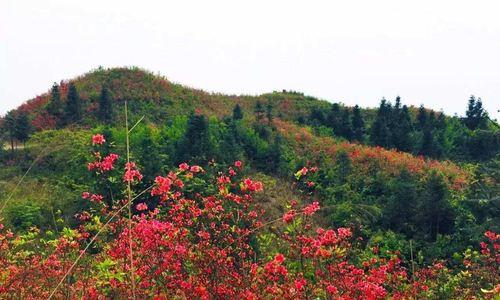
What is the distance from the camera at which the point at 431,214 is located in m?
14.2

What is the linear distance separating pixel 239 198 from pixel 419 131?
26.1 metres

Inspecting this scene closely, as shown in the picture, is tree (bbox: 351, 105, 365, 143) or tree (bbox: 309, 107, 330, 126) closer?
tree (bbox: 351, 105, 365, 143)

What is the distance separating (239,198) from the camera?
411cm

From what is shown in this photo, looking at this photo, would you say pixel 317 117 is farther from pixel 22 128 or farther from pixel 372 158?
pixel 22 128

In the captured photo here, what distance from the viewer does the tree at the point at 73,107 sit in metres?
23.2

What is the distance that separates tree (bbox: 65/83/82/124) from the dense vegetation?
7 cm

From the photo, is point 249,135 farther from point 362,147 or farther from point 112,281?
point 112,281

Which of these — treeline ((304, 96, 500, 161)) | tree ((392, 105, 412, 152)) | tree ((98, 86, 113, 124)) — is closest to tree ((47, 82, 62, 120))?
tree ((98, 86, 113, 124))

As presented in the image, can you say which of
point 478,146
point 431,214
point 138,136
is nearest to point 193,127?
point 138,136

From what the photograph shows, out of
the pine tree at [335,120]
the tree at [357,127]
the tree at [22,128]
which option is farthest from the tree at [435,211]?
the tree at [22,128]

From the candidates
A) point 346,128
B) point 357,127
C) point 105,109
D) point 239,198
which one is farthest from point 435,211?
point 105,109

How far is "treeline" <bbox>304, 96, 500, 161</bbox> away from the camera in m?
24.9

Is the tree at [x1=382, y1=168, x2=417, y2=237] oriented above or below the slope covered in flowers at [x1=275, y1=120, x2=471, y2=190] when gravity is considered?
below

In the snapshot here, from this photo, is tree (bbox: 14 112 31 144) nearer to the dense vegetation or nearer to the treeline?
the dense vegetation
